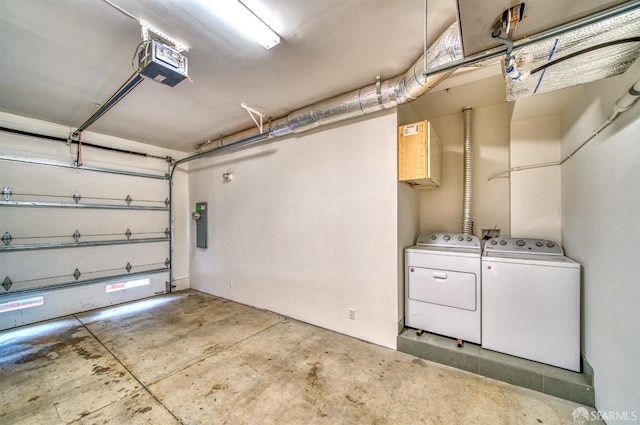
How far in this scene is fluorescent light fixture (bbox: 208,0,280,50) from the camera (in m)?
1.67

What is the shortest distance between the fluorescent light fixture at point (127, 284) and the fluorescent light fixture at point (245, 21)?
4729 millimetres

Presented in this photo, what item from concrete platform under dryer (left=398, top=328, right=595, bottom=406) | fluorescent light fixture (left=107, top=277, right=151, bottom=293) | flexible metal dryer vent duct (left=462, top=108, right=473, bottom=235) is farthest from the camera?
fluorescent light fixture (left=107, top=277, right=151, bottom=293)

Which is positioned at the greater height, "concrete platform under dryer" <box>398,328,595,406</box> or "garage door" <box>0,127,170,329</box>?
"garage door" <box>0,127,170,329</box>

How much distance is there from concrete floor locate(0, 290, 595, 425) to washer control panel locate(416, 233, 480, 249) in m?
1.24

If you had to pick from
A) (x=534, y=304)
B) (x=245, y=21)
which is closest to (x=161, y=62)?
(x=245, y=21)

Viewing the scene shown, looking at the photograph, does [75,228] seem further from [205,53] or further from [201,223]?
[205,53]

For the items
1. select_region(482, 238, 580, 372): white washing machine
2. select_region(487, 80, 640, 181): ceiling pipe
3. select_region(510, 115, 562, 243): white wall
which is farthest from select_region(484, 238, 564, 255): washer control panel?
select_region(487, 80, 640, 181): ceiling pipe

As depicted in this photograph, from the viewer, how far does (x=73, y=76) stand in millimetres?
2537

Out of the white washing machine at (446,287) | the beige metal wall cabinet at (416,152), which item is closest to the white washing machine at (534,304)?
A: the white washing machine at (446,287)

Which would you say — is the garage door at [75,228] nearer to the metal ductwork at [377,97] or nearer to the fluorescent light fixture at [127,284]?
the fluorescent light fixture at [127,284]

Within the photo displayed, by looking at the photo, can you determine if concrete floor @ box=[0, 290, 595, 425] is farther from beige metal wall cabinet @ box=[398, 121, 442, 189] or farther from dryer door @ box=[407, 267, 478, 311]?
beige metal wall cabinet @ box=[398, 121, 442, 189]

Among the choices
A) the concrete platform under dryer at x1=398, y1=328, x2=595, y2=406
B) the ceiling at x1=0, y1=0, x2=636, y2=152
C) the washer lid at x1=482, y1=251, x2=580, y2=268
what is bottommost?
the concrete platform under dryer at x1=398, y1=328, x2=595, y2=406

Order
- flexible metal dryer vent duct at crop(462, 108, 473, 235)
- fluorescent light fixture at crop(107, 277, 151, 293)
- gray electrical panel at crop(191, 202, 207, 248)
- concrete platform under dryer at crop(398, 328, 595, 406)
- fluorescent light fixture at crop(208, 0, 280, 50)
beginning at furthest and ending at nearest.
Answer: gray electrical panel at crop(191, 202, 207, 248) < fluorescent light fixture at crop(107, 277, 151, 293) < flexible metal dryer vent duct at crop(462, 108, 473, 235) < concrete platform under dryer at crop(398, 328, 595, 406) < fluorescent light fixture at crop(208, 0, 280, 50)

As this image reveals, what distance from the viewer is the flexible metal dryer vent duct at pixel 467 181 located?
3.05m
